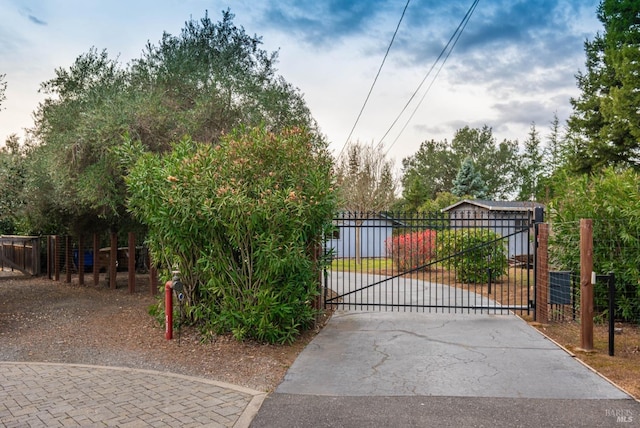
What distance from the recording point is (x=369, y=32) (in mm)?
12188

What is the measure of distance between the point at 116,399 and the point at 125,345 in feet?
7.13

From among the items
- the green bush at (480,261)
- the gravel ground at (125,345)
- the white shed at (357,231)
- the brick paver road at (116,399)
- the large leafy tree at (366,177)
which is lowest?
→ the gravel ground at (125,345)

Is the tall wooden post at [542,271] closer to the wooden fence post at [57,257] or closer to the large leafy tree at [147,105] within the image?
the large leafy tree at [147,105]

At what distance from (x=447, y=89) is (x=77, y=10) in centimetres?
1035

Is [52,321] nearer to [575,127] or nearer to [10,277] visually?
[10,277]

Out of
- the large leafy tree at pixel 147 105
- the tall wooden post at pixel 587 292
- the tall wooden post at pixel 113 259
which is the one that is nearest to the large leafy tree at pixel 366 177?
the large leafy tree at pixel 147 105

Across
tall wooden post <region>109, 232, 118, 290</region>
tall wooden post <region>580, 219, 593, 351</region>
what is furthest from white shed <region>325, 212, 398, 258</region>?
tall wooden post <region>109, 232, 118, 290</region>

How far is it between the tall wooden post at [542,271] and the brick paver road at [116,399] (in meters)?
5.37

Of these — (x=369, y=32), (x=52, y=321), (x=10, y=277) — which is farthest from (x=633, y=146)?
(x=10, y=277)

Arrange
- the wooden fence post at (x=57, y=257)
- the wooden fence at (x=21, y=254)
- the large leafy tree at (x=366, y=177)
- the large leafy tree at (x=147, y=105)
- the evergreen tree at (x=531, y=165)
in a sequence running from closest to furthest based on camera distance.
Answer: the large leafy tree at (x=147, y=105)
the wooden fence post at (x=57, y=257)
the wooden fence at (x=21, y=254)
the large leafy tree at (x=366, y=177)
the evergreen tree at (x=531, y=165)

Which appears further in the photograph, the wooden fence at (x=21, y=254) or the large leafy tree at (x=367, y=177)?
the large leafy tree at (x=367, y=177)

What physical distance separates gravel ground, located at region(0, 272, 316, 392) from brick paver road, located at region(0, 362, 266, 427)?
1.10 feet

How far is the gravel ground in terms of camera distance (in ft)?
17.2

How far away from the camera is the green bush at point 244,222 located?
19.5 ft
